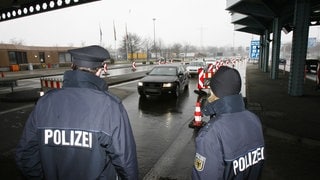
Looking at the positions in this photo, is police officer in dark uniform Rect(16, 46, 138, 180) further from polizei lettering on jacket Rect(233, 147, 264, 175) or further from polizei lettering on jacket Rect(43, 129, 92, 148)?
polizei lettering on jacket Rect(233, 147, 264, 175)

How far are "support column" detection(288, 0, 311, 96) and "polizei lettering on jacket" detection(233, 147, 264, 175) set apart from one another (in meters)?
11.8

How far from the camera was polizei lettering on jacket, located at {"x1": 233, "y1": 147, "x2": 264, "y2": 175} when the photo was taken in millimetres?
2015

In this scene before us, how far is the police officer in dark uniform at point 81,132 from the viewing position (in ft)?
6.76

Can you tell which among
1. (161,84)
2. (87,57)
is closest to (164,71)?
(161,84)

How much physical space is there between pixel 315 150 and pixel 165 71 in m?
9.14

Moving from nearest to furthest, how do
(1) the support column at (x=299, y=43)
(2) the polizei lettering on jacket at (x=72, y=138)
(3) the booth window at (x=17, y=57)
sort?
1. (2) the polizei lettering on jacket at (x=72, y=138)
2. (1) the support column at (x=299, y=43)
3. (3) the booth window at (x=17, y=57)

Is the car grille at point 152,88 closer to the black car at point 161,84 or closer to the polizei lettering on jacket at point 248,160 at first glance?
the black car at point 161,84

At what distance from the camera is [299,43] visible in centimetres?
1203

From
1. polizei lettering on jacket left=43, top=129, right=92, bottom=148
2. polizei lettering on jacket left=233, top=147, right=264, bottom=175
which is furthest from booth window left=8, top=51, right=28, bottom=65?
polizei lettering on jacket left=233, top=147, right=264, bottom=175

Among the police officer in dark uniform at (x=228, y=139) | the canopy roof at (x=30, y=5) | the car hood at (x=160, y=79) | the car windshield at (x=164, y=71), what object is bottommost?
the car hood at (x=160, y=79)

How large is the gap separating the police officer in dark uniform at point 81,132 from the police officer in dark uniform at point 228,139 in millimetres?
673

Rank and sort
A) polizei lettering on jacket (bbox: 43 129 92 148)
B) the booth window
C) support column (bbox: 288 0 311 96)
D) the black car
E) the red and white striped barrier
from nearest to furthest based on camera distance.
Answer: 1. polizei lettering on jacket (bbox: 43 129 92 148)
2. the red and white striped barrier
3. support column (bbox: 288 0 311 96)
4. the black car
5. the booth window

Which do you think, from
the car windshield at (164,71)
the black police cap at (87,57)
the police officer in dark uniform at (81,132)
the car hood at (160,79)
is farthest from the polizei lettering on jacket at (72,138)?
the car windshield at (164,71)

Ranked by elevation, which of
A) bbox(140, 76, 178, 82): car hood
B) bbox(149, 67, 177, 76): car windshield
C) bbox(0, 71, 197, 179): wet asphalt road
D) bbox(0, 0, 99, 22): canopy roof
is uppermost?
bbox(0, 0, 99, 22): canopy roof
